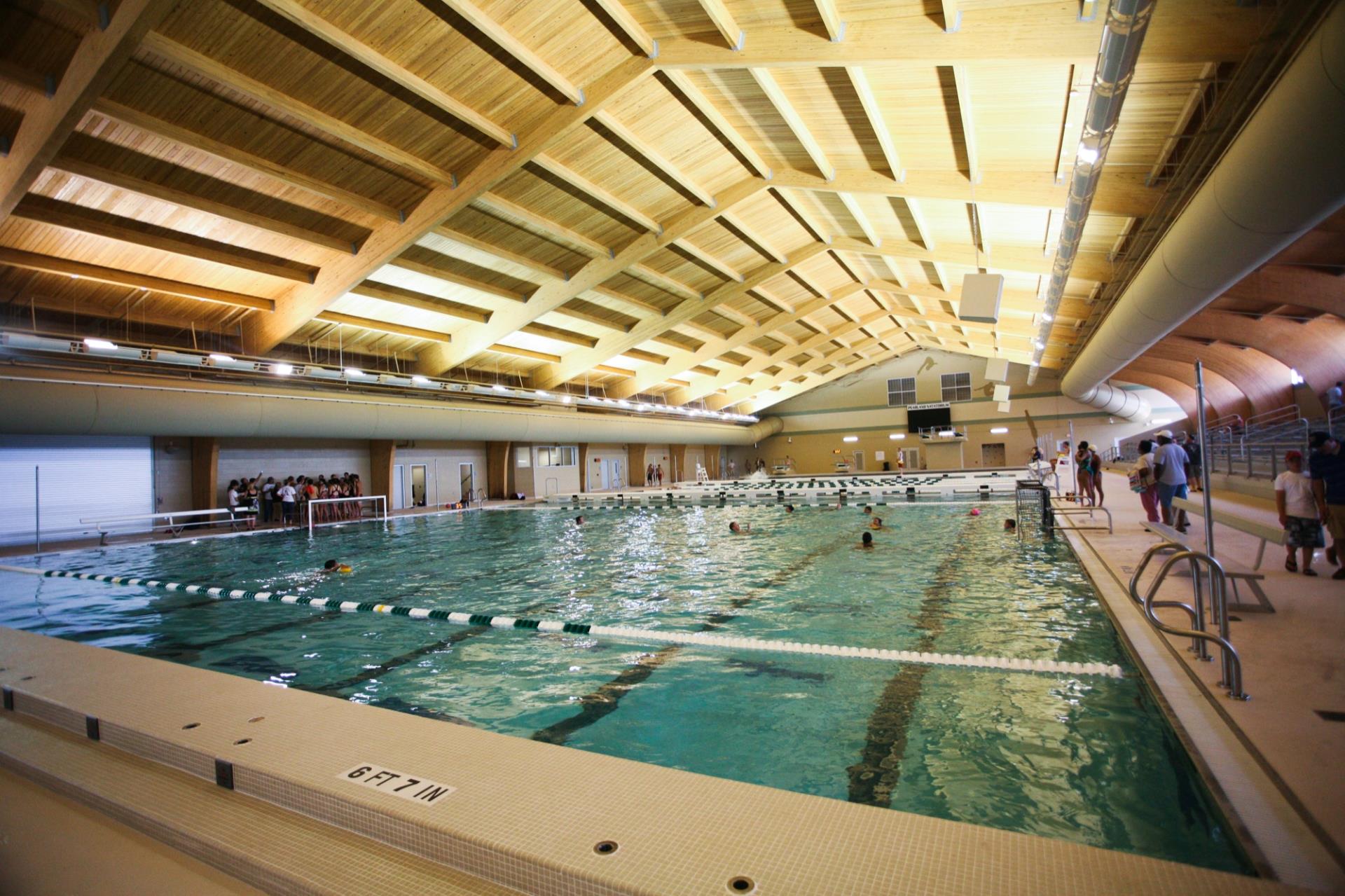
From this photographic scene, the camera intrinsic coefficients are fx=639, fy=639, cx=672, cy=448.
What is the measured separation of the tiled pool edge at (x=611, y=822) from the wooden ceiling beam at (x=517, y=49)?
658 cm

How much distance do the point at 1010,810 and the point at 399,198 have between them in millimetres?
10934

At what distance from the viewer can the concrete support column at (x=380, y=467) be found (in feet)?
60.8

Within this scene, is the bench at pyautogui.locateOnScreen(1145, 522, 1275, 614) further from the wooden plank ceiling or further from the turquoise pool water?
the wooden plank ceiling

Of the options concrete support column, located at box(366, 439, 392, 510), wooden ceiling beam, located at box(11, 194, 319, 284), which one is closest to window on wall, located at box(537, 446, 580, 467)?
concrete support column, located at box(366, 439, 392, 510)

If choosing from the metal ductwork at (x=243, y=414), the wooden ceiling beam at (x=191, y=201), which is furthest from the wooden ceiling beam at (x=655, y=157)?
the metal ductwork at (x=243, y=414)

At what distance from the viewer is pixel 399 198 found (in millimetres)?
10141

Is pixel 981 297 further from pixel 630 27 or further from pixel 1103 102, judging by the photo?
pixel 630 27

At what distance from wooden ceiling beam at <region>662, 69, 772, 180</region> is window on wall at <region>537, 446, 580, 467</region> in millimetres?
15685

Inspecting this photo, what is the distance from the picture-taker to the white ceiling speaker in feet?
27.0

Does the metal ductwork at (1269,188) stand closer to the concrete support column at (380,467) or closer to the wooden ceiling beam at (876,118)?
the wooden ceiling beam at (876,118)

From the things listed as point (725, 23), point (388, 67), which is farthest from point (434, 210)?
point (725, 23)

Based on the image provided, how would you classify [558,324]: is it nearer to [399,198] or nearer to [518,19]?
[399,198]

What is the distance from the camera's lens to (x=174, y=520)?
14.3 m

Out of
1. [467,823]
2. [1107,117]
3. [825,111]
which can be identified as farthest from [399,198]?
[467,823]
